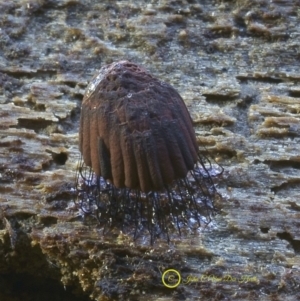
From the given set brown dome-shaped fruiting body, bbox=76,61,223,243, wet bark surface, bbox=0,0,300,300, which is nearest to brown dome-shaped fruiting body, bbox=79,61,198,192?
brown dome-shaped fruiting body, bbox=76,61,223,243

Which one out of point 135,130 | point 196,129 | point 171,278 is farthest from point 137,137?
point 196,129

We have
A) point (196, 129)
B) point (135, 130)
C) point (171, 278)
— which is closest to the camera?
point (135, 130)

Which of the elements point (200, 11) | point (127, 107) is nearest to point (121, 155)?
point (127, 107)

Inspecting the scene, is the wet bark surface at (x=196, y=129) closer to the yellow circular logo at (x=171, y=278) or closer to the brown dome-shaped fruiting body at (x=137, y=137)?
the yellow circular logo at (x=171, y=278)

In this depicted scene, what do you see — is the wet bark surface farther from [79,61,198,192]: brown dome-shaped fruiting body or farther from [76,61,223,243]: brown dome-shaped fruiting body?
[79,61,198,192]: brown dome-shaped fruiting body

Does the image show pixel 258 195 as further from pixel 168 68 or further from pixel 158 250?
pixel 168 68

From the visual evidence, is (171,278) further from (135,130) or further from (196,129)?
(196,129)
